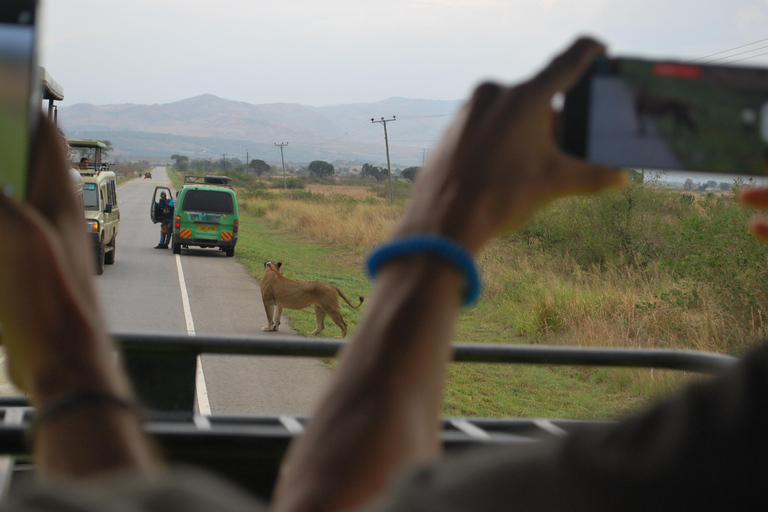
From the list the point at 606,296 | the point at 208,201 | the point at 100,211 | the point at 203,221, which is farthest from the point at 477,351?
the point at 208,201

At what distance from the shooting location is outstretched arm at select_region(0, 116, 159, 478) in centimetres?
76

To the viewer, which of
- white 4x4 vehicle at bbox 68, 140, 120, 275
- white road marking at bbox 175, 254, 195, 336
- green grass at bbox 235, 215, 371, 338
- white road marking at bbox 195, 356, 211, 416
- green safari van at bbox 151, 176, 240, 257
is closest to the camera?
white road marking at bbox 195, 356, 211, 416

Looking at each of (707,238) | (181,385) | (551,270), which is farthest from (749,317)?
(181,385)

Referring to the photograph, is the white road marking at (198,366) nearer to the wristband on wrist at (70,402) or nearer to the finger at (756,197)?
the wristband on wrist at (70,402)

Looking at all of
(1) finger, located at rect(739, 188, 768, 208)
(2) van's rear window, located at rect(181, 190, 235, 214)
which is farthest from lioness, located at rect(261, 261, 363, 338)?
(1) finger, located at rect(739, 188, 768, 208)

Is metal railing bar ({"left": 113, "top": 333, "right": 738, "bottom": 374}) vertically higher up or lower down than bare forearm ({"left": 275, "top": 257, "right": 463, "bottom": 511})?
lower down

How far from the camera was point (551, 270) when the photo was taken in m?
13.5

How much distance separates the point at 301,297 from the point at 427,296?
1024cm

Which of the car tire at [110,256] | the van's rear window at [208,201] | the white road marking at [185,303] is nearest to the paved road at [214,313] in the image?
the white road marking at [185,303]

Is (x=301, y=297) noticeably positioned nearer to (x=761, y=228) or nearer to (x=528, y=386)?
(x=528, y=386)

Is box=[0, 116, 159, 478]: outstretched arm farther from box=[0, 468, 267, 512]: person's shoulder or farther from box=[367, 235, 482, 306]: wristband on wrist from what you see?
box=[367, 235, 482, 306]: wristband on wrist

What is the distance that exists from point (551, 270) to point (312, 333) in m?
5.04

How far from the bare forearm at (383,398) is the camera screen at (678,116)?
26 centimetres

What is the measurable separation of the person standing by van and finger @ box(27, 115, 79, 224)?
21.4 metres
